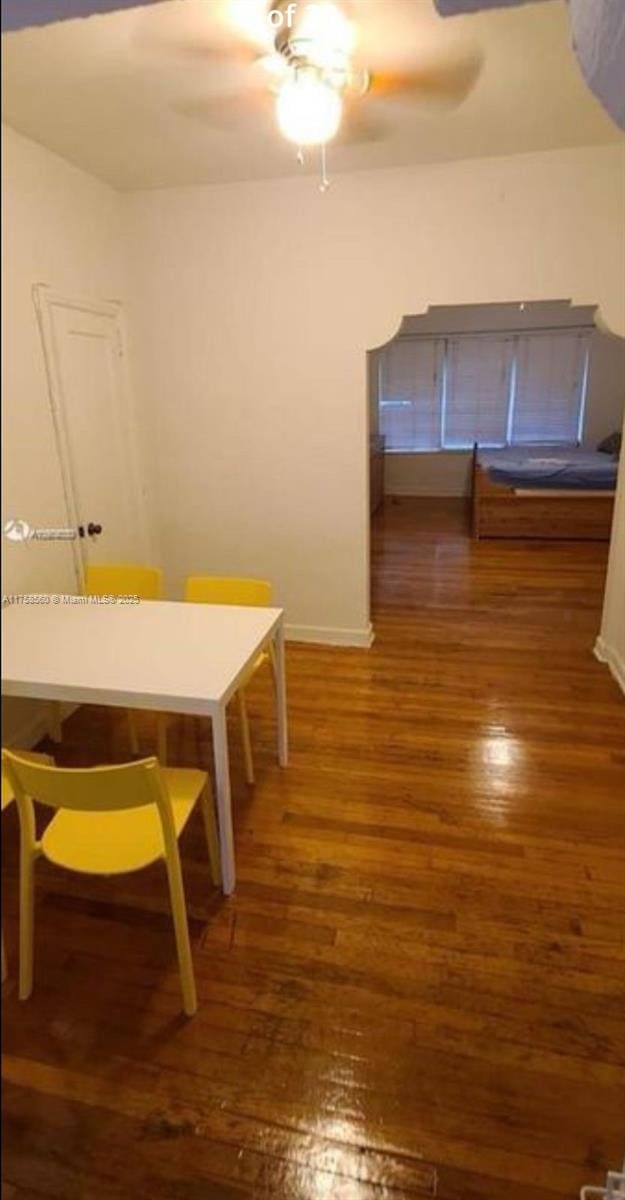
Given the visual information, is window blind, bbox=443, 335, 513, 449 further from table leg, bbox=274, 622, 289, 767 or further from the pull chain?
table leg, bbox=274, 622, 289, 767

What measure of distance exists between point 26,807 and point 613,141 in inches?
57.8

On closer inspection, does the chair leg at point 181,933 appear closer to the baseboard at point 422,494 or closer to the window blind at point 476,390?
the baseboard at point 422,494

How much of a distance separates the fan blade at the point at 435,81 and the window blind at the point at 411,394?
5.66 meters

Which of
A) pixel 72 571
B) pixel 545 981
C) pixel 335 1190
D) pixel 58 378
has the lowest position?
pixel 545 981

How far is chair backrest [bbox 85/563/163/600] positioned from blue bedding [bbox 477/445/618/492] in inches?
197

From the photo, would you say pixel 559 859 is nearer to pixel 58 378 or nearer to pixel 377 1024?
pixel 377 1024

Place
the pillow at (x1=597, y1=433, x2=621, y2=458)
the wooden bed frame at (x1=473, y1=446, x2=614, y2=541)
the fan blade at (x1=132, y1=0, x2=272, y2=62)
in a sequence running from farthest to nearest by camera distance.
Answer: the pillow at (x1=597, y1=433, x2=621, y2=458), the wooden bed frame at (x1=473, y1=446, x2=614, y2=541), the fan blade at (x1=132, y1=0, x2=272, y2=62)

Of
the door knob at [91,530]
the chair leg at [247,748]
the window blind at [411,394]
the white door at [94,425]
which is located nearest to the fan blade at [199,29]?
the white door at [94,425]

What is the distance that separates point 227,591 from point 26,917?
134 centimetres

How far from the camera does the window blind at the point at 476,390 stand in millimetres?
6969

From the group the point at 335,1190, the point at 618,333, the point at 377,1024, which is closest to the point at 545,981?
the point at 377,1024

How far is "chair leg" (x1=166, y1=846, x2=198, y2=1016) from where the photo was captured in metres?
1.06

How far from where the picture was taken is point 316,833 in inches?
73.8

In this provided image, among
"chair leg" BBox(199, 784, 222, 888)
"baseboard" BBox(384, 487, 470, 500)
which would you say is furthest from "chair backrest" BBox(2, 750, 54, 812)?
"baseboard" BBox(384, 487, 470, 500)
